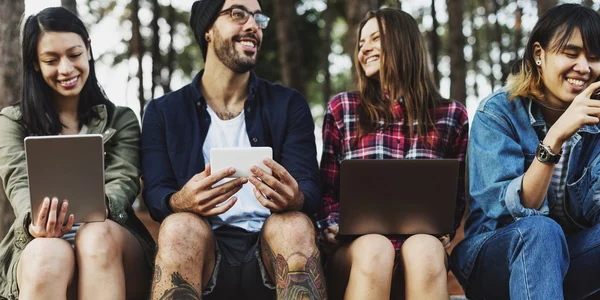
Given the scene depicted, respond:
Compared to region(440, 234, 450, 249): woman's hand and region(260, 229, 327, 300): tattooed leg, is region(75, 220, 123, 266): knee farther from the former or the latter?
region(440, 234, 450, 249): woman's hand

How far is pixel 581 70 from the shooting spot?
3.66 metres

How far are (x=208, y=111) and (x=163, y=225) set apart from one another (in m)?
1.13

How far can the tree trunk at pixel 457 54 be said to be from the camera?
40.1 ft

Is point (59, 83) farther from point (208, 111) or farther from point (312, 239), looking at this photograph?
point (312, 239)

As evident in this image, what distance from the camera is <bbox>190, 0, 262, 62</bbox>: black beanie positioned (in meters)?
4.50

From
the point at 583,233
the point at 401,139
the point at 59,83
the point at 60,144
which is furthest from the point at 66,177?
the point at 583,233

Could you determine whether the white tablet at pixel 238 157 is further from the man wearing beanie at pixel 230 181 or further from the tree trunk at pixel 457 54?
the tree trunk at pixel 457 54

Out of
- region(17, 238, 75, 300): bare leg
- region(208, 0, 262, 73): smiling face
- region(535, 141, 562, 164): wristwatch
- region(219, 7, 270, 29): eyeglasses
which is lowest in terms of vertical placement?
region(17, 238, 75, 300): bare leg

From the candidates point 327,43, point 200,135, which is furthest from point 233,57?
point 327,43

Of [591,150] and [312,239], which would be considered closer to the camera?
[312,239]

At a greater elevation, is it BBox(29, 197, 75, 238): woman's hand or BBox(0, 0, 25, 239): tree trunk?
BBox(0, 0, 25, 239): tree trunk

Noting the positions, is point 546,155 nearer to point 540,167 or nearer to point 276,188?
point 540,167

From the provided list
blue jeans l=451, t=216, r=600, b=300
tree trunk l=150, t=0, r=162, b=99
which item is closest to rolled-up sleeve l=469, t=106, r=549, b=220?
blue jeans l=451, t=216, r=600, b=300

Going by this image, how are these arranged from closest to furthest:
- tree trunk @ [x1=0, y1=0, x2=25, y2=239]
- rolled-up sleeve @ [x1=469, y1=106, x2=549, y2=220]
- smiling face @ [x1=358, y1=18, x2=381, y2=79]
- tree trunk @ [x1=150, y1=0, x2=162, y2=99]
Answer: rolled-up sleeve @ [x1=469, y1=106, x2=549, y2=220], smiling face @ [x1=358, y1=18, x2=381, y2=79], tree trunk @ [x1=0, y1=0, x2=25, y2=239], tree trunk @ [x1=150, y1=0, x2=162, y2=99]
